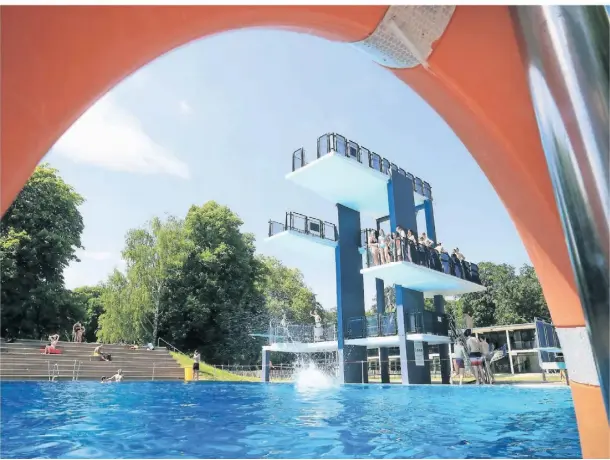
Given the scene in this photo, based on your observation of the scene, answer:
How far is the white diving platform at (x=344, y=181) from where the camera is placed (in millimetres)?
15227

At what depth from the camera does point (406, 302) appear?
1568 centimetres

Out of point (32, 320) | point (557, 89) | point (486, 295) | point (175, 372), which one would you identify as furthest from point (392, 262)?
point (486, 295)

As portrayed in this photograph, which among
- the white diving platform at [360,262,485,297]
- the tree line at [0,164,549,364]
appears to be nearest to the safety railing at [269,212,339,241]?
the white diving platform at [360,262,485,297]

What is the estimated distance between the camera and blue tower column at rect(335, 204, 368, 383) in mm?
16516

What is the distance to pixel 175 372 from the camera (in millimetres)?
20828

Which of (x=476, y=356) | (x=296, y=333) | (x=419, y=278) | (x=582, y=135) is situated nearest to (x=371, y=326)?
(x=419, y=278)

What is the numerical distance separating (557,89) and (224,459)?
4.18 metres

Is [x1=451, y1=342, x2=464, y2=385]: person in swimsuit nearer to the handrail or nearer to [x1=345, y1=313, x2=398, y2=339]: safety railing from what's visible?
[x1=345, y1=313, x2=398, y2=339]: safety railing

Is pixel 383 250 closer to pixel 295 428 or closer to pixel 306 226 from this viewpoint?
pixel 306 226

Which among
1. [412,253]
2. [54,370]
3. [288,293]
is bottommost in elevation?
[54,370]

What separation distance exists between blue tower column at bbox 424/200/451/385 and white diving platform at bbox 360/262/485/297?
0.62 m

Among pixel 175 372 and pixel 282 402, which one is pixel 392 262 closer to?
pixel 282 402

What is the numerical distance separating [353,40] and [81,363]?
63.7 ft

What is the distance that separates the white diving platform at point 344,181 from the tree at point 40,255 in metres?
18.1
